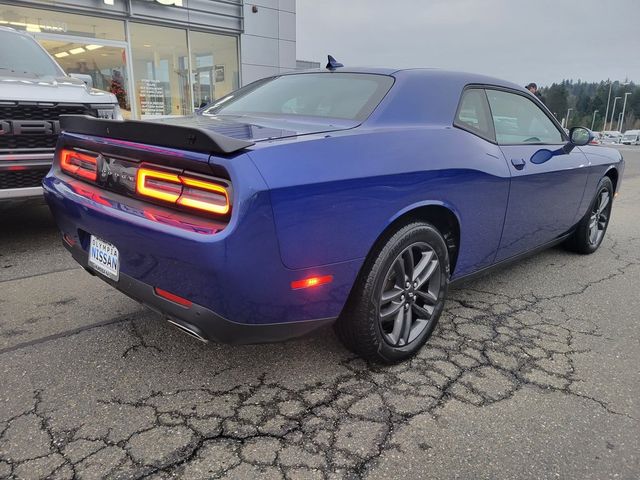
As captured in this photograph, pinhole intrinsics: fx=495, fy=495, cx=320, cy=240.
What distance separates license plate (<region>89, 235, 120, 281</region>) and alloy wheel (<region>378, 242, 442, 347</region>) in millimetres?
1207

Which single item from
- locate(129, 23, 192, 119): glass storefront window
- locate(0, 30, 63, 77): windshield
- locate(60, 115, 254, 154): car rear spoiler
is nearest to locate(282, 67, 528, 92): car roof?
locate(60, 115, 254, 154): car rear spoiler

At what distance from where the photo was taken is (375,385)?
7.59 ft

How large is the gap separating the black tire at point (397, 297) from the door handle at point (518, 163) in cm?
85

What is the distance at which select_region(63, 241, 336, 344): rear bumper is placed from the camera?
75.0 inches

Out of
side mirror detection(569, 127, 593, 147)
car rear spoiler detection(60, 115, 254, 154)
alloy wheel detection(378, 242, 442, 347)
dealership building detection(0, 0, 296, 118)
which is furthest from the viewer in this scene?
dealership building detection(0, 0, 296, 118)

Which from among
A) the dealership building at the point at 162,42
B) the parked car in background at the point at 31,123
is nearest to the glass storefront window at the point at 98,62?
the dealership building at the point at 162,42

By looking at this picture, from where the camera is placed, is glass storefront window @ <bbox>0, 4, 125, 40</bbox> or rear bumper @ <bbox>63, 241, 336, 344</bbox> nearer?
rear bumper @ <bbox>63, 241, 336, 344</bbox>

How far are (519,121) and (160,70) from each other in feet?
A: 36.1

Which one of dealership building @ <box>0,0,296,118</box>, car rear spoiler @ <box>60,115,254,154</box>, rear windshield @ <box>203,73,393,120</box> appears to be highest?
dealership building @ <box>0,0,296,118</box>

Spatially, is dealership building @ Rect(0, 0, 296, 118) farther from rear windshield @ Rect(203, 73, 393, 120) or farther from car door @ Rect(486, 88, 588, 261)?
car door @ Rect(486, 88, 588, 261)

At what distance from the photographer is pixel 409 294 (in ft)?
8.20

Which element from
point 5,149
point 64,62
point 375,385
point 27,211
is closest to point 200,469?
point 375,385

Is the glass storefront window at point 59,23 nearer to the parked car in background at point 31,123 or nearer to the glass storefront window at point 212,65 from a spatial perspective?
the glass storefront window at point 212,65

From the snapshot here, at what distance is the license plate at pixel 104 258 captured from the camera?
7.25 feet
